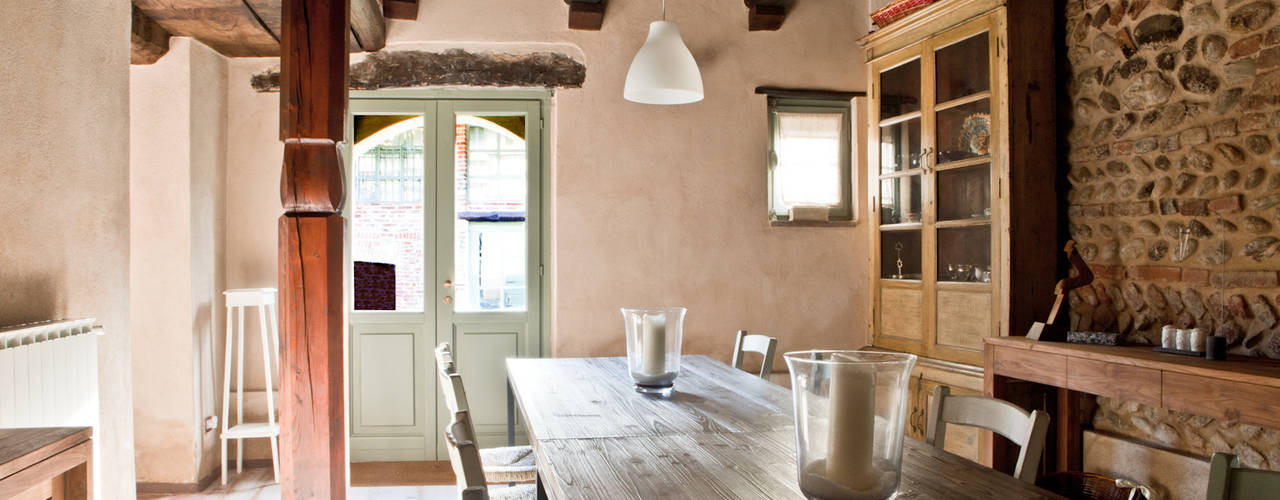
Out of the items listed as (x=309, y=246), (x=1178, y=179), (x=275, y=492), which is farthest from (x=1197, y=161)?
(x=275, y=492)

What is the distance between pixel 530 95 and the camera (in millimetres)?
4434

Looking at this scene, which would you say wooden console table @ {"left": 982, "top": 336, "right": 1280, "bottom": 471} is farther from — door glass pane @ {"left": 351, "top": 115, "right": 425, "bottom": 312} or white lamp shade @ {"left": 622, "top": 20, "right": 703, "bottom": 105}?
door glass pane @ {"left": 351, "top": 115, "right": 425, "bottom": 312}

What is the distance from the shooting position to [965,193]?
3744 millimetres

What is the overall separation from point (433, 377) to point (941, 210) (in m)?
2.85

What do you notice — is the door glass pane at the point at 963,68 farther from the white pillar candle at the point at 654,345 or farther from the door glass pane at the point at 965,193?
the white pillar candle at the point at 654,345

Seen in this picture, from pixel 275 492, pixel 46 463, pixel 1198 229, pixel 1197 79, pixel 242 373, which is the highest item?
pixel 1197 79

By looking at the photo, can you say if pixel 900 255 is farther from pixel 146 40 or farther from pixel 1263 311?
pixel 146 40

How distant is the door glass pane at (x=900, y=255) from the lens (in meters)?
4.13

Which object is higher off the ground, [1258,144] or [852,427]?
[1258,144]

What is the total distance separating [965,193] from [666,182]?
62.4 inches

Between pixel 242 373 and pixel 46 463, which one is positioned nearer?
pixel 46 463

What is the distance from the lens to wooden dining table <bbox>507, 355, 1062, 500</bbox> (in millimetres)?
1458

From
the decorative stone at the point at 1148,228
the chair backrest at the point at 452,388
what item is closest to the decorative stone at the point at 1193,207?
the decorative stone at the point at 1148,228

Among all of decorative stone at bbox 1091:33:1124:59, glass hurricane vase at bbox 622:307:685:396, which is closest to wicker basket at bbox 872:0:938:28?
decorative stone at bbox 1091:33:1124:59
